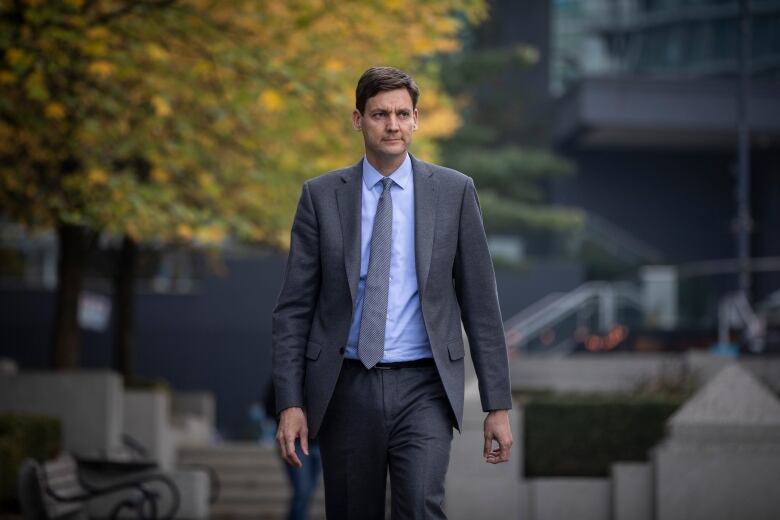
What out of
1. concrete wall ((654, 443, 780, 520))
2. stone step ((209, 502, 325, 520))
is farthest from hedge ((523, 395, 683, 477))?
stone step ((209, 502, 325, 520))

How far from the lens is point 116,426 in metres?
18.2

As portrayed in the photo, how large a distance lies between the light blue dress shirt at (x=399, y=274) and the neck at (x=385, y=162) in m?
0.02

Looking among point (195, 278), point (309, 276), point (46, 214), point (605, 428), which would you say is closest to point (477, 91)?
point (195, 278)

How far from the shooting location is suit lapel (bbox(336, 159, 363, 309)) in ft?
18.1

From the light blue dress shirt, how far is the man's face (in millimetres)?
140

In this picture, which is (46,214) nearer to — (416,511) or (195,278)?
(416,511)

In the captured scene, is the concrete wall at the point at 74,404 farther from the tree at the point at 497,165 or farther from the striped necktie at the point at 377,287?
the tree at the point at 497,165

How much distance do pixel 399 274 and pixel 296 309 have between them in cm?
40

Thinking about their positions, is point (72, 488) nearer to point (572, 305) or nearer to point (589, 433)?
point (589, 433)

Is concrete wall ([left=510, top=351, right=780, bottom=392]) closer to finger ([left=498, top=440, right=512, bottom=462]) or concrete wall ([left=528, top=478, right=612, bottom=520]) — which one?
concrete wall ([left=528, top=478, right=612, bottom=520])

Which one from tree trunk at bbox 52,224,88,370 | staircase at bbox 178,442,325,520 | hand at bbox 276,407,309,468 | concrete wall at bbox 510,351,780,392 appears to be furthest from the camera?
concrete wall at bbox 510,351,780,392

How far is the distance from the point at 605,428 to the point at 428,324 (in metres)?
8.72

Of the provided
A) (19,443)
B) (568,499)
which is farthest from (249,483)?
(568,499)

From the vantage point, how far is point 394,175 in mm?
5664
